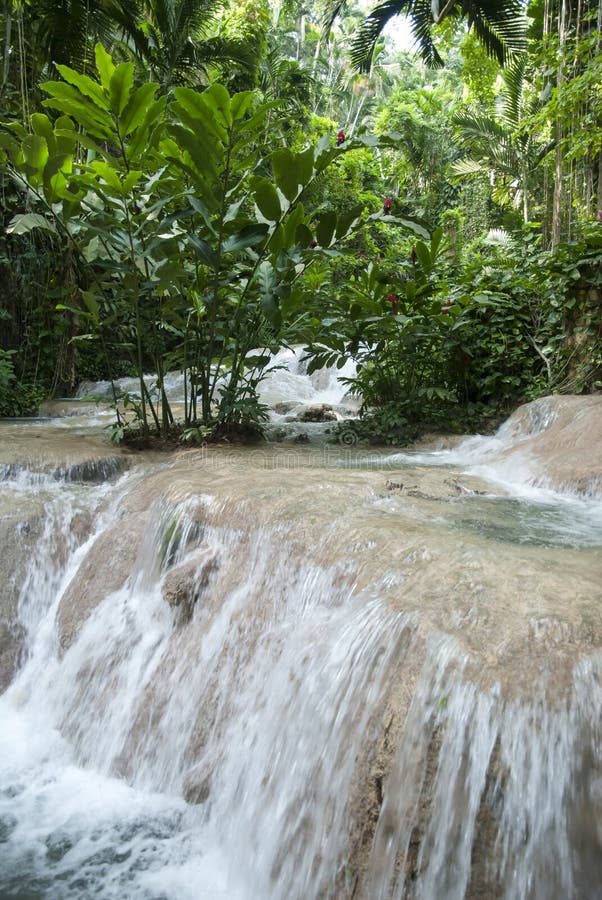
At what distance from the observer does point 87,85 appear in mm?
3635

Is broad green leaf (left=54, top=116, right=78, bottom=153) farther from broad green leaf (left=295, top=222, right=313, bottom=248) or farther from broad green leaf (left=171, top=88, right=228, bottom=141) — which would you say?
broad green leaf (left=295, top=222, right=313, bottom=248)

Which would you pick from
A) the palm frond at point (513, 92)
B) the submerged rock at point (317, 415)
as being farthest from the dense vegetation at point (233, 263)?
the palm frond at point (513, 92)

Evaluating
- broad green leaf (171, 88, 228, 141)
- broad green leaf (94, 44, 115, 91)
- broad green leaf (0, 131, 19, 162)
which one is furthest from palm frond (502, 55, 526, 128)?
broad green leaf (0, 131, 19, 162)

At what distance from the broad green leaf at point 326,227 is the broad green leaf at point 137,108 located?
1273mm

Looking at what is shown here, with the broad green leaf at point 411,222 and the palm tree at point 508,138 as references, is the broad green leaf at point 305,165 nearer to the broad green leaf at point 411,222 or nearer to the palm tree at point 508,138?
the broad green leaf at point 411,222

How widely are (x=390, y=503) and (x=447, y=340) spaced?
3.14 metres

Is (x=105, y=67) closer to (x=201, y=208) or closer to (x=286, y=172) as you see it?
(x=201, y=208)

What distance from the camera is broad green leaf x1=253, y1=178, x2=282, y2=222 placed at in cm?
388

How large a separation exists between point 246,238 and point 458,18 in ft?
35.5

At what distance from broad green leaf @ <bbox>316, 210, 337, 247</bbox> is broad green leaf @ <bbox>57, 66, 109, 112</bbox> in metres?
1.48

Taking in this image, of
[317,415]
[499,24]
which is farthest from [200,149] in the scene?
[499,24]

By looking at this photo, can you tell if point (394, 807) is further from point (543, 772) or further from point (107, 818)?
point (107, 818)

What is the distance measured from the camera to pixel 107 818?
2.23 m

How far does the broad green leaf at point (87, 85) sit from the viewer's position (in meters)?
3.57
